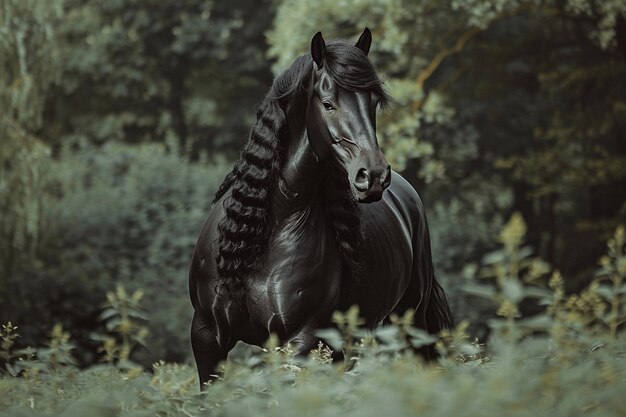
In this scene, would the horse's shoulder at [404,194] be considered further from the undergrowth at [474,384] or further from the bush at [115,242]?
the bush at [115,242]

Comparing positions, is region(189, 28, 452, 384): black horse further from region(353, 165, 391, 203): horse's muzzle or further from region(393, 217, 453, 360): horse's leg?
region(393, 217, 453, 360): horse's leg

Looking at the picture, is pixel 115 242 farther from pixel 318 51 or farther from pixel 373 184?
pixel 373 184

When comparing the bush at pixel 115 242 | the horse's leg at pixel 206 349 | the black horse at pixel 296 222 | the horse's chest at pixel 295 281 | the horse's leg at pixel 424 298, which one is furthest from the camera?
the bush at pixel 115 242

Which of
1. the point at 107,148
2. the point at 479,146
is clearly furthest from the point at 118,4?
the point at 479,146

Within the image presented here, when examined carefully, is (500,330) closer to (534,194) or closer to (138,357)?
(138,357)

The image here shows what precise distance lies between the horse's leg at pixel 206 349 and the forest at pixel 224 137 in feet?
2.13

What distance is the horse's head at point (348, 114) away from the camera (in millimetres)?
4219

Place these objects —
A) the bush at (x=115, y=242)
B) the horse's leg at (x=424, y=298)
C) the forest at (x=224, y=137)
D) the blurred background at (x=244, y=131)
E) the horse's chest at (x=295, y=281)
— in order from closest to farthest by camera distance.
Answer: the horse's chest at (x=295, y=281) < the horse's leg at (x=424, y=298) < the forest at (x=224, y=137) < the blurred background at (x=244, y=131) < the bush at (x=115, y=242)

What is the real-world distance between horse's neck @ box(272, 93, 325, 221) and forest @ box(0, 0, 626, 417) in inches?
39.7

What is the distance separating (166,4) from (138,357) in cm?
1191

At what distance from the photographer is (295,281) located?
15.4 ft

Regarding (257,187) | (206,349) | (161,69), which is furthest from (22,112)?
(161,69)

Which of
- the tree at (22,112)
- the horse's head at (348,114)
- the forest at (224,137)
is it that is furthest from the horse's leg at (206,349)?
Answer: the tree at (22,112)

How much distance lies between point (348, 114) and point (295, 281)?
84 centimetres
